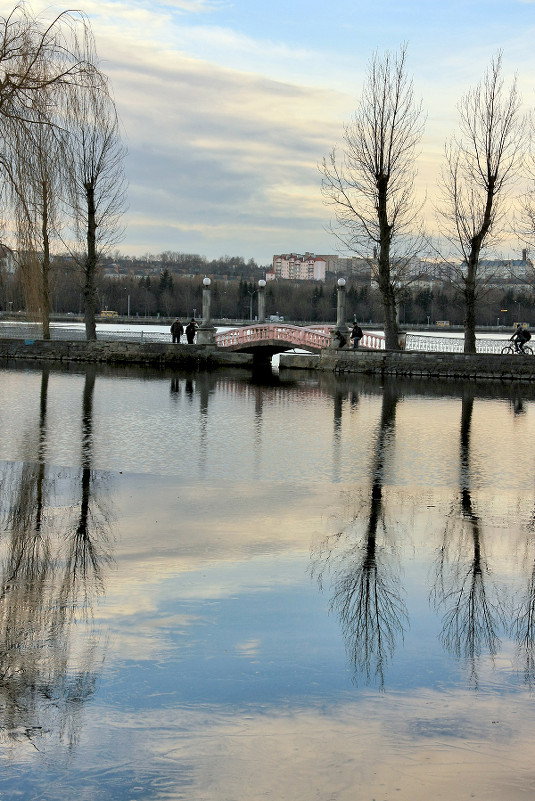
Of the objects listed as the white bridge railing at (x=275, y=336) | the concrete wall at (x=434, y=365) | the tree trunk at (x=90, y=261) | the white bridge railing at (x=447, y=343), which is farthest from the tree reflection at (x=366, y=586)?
the tree trunk at (x=90, y=261)

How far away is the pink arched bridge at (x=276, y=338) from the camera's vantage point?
4069 centimetres

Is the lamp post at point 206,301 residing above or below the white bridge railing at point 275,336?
above

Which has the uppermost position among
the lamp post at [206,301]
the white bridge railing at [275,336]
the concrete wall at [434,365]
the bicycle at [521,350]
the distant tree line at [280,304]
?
the distant tree line at [280,304]

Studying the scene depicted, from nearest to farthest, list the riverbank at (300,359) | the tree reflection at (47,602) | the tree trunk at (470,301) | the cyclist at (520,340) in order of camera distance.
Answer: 1. the tree reflection at (47,602)
2. the riverbank at (300,359)
3. the tree trunk at (470,301)
4. the cyclist at (520,340)

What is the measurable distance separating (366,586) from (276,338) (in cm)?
3391

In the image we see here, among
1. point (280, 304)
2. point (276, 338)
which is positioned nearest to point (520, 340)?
point (276, 338)

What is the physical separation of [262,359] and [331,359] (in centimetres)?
631

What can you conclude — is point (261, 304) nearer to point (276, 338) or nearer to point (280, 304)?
point (276, 338)

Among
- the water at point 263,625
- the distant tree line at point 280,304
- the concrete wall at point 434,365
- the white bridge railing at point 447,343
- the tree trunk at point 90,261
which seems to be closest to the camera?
the water at point 263,625

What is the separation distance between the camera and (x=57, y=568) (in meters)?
7.98

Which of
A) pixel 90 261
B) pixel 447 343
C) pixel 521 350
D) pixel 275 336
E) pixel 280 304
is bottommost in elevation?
pixel 521 350

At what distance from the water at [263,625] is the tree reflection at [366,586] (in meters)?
0.03

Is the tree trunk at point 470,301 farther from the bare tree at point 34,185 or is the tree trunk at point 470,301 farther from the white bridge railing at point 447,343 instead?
the bare tree at point 34,185

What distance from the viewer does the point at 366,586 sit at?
7844 millimetres
